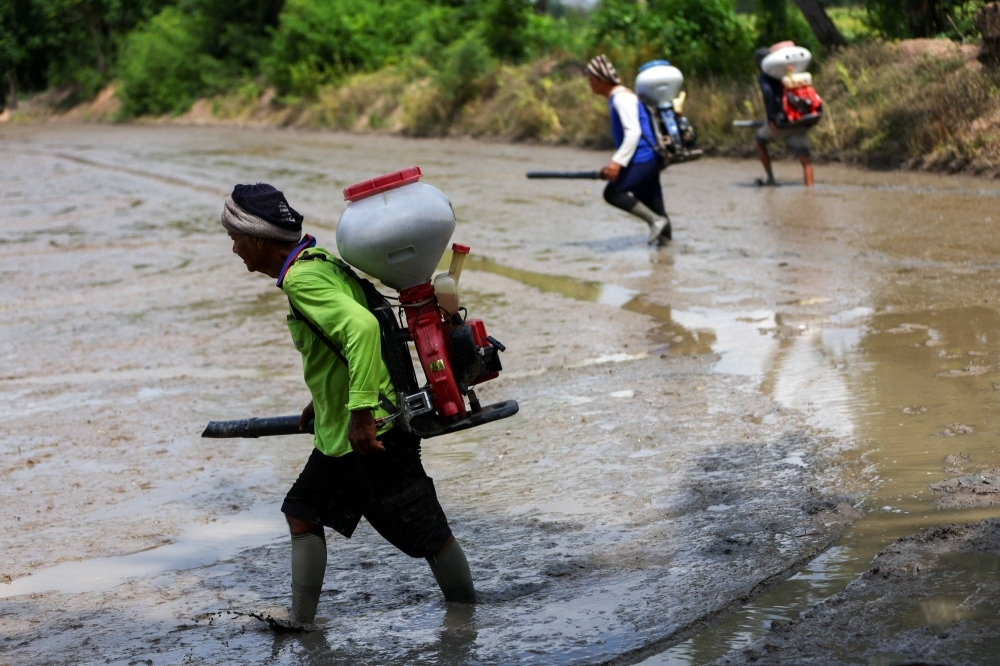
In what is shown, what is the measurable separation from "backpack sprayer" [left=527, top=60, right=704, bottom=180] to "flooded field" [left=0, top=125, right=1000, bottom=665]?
915mm

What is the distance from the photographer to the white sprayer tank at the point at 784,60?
43.1 ft

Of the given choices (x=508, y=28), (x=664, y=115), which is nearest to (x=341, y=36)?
(x=508, y=28)

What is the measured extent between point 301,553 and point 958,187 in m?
10.6

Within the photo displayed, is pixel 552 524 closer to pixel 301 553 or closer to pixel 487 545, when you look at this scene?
pixel 487 545

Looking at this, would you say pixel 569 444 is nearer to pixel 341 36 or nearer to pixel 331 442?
pixel 331 442

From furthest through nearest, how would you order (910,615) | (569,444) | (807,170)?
(807,170), (569,444), (910,615)

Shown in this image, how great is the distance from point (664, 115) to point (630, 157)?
52 cm

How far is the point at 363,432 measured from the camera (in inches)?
146

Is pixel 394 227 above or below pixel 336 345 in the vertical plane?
above

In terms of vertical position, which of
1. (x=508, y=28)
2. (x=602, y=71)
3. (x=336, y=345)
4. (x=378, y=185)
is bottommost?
(x=336, y=345)

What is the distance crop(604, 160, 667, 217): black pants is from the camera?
1067cm

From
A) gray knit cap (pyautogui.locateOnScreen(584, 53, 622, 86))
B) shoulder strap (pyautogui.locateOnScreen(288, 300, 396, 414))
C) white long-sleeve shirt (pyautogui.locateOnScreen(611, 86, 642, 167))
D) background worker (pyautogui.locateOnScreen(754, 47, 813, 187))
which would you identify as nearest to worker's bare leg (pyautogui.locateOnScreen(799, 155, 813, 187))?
background worker (pyautogui.locateOnScreen(754, 47, 813, 187))

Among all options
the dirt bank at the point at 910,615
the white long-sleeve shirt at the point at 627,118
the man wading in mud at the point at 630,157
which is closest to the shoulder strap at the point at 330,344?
the dirt bank at the point at 910,615

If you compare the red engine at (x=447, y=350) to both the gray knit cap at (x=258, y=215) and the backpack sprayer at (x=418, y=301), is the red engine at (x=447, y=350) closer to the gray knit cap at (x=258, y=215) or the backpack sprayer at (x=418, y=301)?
the backpack sprayer at (x=418, y=301)
